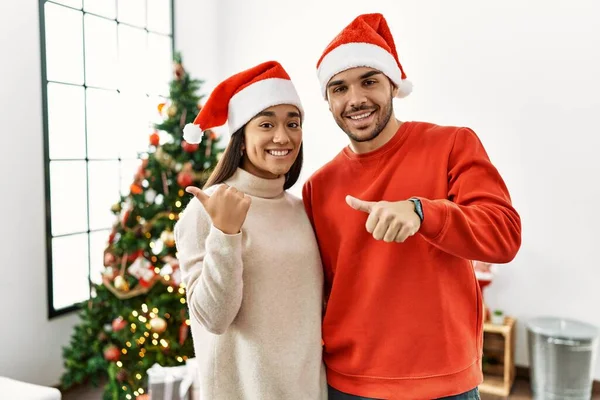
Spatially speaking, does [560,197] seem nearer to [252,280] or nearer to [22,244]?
[252,280]

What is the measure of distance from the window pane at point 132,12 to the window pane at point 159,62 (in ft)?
0.45

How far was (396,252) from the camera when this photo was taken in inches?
51.8

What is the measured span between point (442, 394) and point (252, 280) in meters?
0.55

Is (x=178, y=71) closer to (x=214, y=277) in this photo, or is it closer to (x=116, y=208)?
(x=116, y=208)

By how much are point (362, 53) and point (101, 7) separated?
2.79 meters

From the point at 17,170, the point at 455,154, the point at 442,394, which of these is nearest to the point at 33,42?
the point at 17,170

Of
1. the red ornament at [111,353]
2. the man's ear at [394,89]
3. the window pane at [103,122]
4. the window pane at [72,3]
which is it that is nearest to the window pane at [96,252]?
the window pane at [103,122]

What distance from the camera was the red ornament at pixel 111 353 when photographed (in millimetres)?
2775

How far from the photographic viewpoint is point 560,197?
3.27 metres

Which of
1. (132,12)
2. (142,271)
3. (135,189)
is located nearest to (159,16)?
(132,12)

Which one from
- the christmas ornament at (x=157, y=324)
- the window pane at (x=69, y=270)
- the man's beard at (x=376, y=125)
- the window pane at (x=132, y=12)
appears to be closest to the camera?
the man's beard at (x=376, y=125)

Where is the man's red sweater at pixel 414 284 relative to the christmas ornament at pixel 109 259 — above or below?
above

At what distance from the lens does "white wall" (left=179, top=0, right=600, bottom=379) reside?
10.4 feet

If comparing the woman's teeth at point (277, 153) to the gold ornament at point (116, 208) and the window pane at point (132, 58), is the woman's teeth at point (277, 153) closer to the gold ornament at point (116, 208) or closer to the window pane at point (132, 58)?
the gold ornament at point (116, 208)
